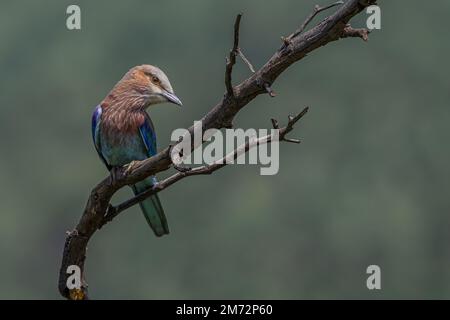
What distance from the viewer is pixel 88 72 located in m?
69.0

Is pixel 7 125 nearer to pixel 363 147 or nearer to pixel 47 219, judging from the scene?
pixel 47 219

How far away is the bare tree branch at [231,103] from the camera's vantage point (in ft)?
26.0

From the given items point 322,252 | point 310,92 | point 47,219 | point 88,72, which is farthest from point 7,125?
point 322,252

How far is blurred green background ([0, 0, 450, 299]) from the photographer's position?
176ft

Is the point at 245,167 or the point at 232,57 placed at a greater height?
the point at 245,167

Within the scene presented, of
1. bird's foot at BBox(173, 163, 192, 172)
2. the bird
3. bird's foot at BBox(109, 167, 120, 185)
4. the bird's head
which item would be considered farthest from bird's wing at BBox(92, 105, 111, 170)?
bird's foot at BBox(173, 163, 192, 172)

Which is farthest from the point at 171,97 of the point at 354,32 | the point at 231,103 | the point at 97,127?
the point at 354,32

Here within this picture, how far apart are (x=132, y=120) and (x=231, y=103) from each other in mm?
2307

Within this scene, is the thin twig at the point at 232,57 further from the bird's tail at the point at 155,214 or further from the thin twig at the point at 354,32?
the bird's tail at the point at 155,214

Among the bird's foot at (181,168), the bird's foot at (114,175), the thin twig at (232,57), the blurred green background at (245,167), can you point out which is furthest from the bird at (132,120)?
the blurred green background at (245,167)

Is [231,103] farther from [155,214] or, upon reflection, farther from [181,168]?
[155,214]

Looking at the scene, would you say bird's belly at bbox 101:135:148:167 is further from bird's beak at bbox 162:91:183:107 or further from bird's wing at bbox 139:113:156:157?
bird's beak at bbox 162:91:183:107

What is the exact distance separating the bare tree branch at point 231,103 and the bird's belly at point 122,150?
1.18 m

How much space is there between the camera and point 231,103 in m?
8.18
